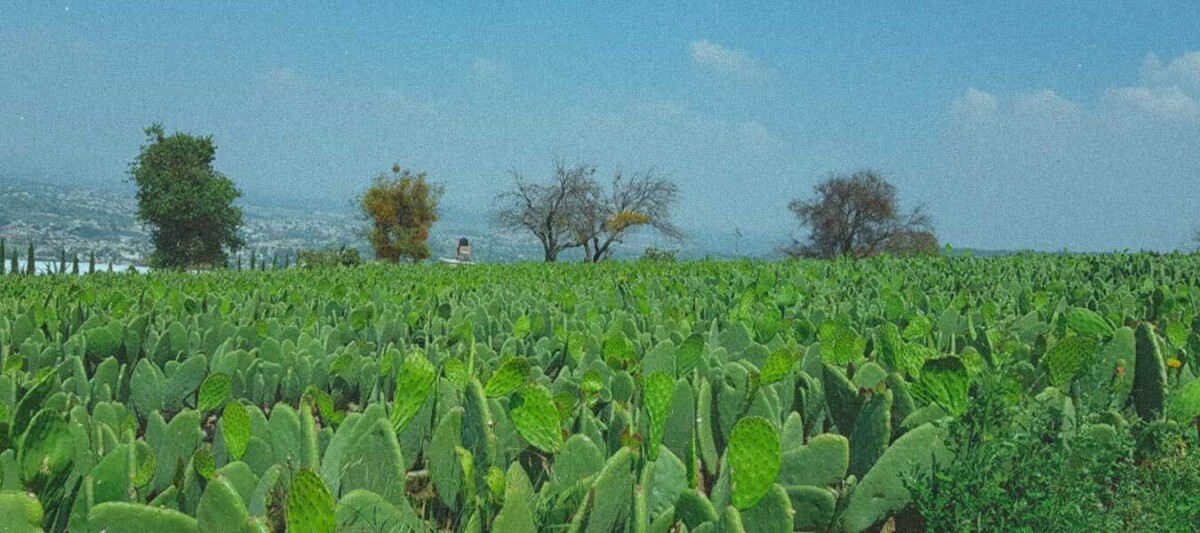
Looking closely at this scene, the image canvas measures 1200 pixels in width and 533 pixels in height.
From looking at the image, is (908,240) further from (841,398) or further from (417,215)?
(841,398)

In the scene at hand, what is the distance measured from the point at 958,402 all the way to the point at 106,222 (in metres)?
218

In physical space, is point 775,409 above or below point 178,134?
below

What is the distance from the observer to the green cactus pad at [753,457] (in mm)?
1842

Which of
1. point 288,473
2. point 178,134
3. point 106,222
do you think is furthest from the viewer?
point 106,222

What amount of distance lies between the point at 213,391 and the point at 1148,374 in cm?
298

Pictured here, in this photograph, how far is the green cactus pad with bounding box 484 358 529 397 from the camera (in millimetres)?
2348

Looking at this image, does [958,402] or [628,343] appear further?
[628,343]

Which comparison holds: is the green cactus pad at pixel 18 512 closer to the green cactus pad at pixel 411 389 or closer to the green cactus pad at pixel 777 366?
the green cactus pad at pixel 411 389

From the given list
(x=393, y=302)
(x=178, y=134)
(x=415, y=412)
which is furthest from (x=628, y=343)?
(x=178, y=134)

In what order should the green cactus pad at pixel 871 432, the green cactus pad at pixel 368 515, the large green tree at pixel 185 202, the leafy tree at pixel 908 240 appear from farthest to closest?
the leafy tree at pixel 908 240 → the large green tree at pixel 185 202 → the green cactus pad at pixel 871 432 → the green cactus pad at pixel 368 515

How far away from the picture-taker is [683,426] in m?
2.34

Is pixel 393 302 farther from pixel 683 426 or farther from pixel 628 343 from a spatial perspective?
pixel 683 426

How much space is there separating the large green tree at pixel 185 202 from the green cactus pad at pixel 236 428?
61.5 metres

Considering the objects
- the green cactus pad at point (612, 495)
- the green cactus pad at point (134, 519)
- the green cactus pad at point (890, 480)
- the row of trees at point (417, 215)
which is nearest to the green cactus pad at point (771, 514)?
the green cactus pad at point (612, 495)
